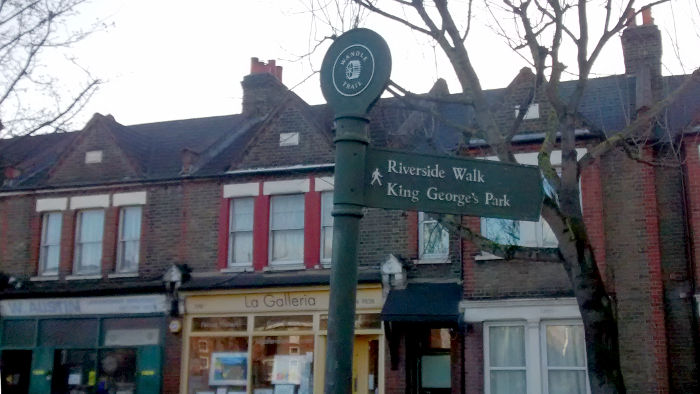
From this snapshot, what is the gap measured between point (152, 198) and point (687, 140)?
489 inches

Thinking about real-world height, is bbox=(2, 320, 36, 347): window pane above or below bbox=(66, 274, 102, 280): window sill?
below

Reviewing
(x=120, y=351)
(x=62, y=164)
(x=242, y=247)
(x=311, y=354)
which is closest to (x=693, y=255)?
(x=311, y=354)

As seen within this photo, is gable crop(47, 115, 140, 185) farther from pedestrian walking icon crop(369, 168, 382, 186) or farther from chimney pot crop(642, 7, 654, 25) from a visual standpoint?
pedestrian walking icon crop(369, 168, 382, 186)

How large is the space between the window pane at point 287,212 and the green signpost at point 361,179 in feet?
44.8

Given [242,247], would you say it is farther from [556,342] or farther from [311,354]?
[556,342]

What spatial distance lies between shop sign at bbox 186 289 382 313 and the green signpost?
12.3m

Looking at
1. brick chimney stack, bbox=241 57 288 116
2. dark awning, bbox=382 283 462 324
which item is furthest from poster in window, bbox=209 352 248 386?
brick chimney stack, bbox=241 57 288 116

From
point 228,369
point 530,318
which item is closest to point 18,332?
point 228,369

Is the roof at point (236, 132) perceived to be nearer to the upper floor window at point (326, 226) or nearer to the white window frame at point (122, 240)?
the white window frame at point (122, 240)

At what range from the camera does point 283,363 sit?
61.1 ft

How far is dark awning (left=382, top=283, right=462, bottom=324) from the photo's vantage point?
16547mm

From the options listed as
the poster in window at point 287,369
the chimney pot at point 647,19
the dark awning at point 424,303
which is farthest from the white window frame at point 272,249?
the chimney pot at point 647,19

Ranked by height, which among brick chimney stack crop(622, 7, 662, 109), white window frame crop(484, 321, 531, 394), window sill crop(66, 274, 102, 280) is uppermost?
brick chimney stack crop(622, 7, 662, 109)

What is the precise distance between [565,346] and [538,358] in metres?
0.59
